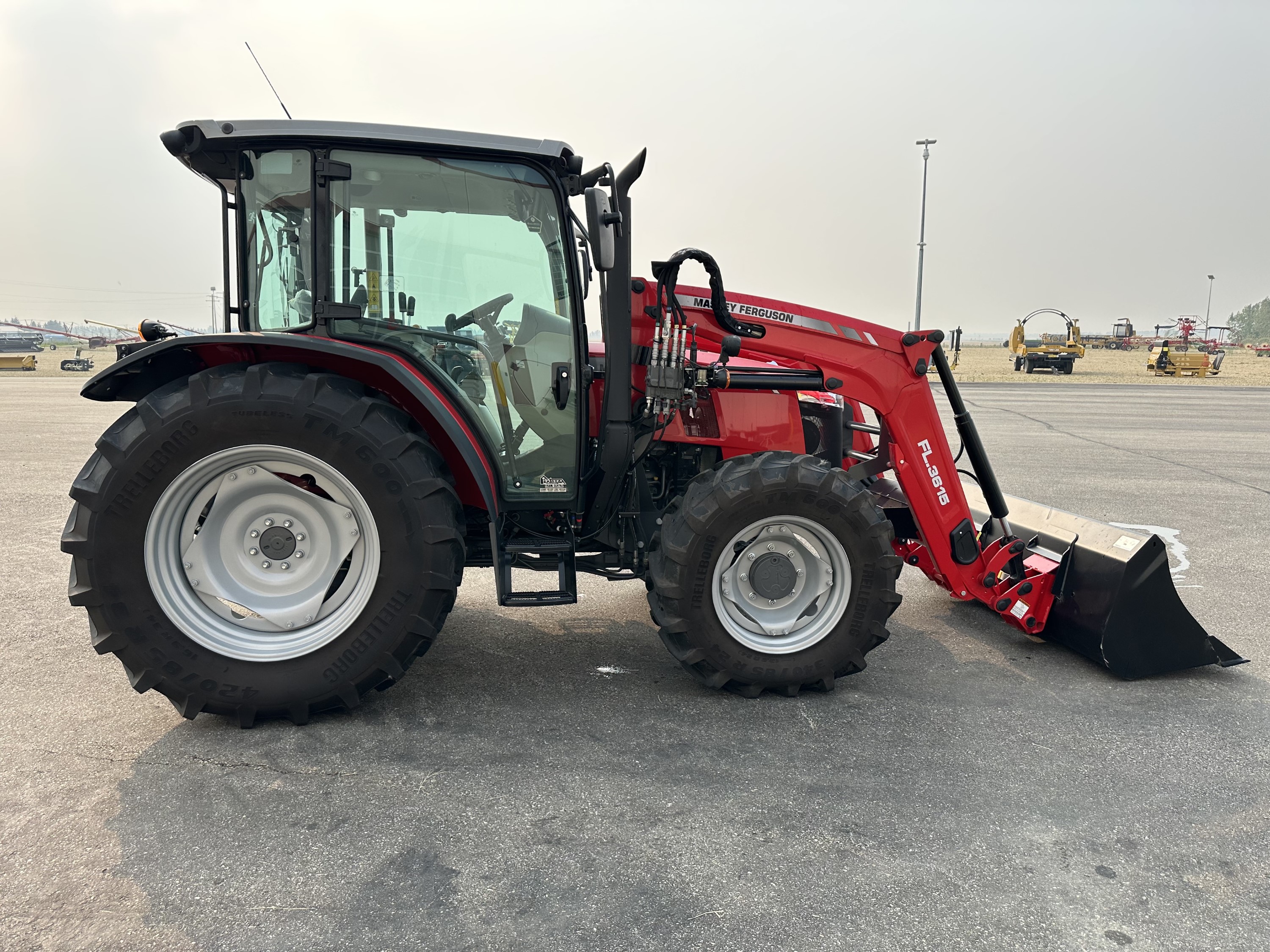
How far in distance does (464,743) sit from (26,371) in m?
35.2

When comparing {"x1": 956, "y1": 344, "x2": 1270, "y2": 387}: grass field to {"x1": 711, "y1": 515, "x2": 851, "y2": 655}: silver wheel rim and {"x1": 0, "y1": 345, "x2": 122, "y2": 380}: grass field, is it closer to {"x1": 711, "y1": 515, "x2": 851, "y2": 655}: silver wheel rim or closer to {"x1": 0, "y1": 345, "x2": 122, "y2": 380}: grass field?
{"x1": 711, "y1": 515, "x2": 851, "y2": 655}: silver wheel rim

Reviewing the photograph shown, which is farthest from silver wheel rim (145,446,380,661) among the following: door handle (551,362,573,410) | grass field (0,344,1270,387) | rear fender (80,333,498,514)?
grass field (0,344,1270,387)

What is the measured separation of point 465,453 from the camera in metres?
3.40

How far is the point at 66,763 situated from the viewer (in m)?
3.07

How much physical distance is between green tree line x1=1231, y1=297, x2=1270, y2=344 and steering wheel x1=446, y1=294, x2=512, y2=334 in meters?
181

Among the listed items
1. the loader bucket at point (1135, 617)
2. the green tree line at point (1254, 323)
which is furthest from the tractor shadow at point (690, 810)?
the green tree line at point (1254, 323)

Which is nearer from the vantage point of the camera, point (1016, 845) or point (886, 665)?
point (1016, 845)

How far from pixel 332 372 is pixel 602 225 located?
1.24m

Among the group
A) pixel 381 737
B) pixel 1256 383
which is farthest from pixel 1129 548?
pixel 1256 383

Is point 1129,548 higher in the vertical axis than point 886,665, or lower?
higher

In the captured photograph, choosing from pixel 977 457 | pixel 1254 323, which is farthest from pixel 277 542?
pixel 1254 323

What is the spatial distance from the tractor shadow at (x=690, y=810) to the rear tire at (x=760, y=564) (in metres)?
0.17

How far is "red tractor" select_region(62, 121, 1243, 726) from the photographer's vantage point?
10.6ft

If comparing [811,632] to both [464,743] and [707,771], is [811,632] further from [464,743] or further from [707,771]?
[464,743]
